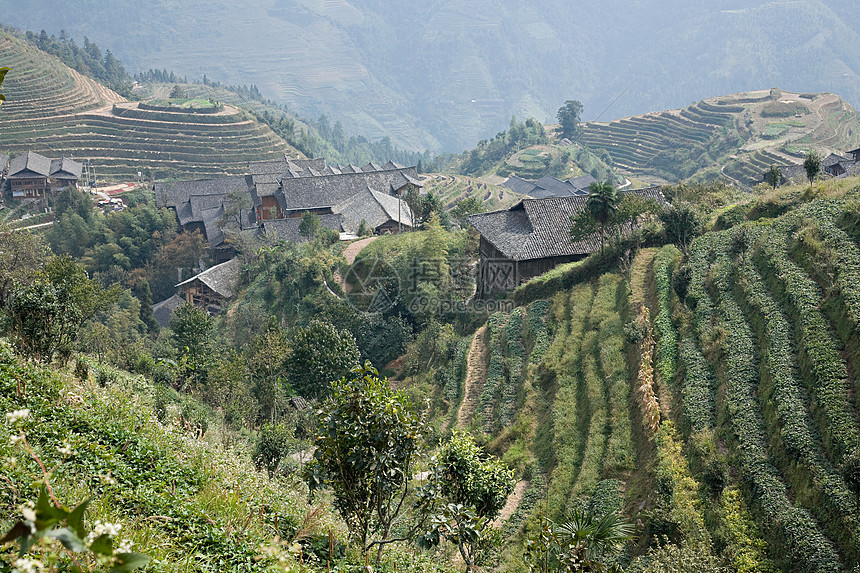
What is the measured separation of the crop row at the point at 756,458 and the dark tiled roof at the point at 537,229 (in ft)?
37.3

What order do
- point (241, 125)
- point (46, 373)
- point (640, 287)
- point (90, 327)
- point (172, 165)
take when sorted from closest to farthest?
point (46, 373)
point (640, 287)
point (90, 327)
point (172, 165)
point (241, 125)

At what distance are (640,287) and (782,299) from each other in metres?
6.45

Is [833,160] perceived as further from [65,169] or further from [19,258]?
[65,169]

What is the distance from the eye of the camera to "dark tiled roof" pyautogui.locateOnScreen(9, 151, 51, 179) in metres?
66.7

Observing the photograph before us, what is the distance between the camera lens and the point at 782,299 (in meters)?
14.9

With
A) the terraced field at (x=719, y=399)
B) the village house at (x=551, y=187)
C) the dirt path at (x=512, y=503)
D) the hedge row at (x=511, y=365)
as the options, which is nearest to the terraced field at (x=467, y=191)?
the village house at (x=551, y=187)

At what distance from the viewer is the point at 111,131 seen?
86.1m

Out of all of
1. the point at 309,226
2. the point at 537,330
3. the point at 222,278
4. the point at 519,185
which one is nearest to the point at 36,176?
the point at 222,278

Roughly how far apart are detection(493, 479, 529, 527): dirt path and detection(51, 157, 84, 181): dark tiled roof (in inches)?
2783

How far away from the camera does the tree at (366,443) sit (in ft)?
25.3

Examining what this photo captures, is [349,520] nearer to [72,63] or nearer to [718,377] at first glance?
[718,377]

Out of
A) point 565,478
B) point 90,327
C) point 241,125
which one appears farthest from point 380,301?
point 241,125

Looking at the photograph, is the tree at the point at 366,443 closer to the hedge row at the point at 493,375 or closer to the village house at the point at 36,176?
the hedge row at the point at 493,375

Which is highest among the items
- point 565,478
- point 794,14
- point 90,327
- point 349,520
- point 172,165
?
point 794,14
